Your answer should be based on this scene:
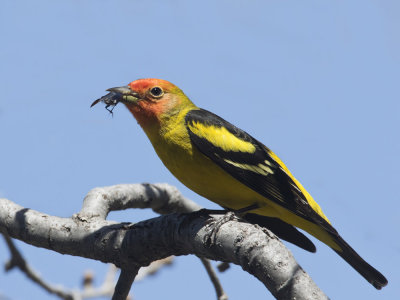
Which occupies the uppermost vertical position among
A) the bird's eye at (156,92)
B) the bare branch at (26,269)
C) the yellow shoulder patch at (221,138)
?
the bird's eye at (156,92)

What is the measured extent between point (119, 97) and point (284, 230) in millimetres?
2288

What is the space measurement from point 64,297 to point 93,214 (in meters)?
1.36

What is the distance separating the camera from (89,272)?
6855 millimetres

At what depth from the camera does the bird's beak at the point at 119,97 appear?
19.2ft

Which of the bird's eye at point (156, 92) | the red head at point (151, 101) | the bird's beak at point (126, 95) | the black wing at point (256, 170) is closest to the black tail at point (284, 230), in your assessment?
the black wing at point (256, 170)

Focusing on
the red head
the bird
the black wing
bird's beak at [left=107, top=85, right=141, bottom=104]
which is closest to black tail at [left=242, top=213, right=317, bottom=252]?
the bird

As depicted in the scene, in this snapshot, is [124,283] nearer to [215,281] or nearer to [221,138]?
[215,281]

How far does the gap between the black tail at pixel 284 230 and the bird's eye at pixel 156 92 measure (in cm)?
165

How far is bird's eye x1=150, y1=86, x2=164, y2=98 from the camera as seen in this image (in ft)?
20.0

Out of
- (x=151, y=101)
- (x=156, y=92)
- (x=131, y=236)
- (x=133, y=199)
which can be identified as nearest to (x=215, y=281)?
(x=133, y=199)

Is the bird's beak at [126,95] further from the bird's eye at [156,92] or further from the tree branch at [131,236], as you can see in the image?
the tree branch at [131,236]

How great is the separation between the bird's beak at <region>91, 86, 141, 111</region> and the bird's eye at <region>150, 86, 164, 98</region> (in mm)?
172

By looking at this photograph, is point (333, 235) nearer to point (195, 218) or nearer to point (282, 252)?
point (195, 218)

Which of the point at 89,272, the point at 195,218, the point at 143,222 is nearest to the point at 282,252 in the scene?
the point at 195,218
